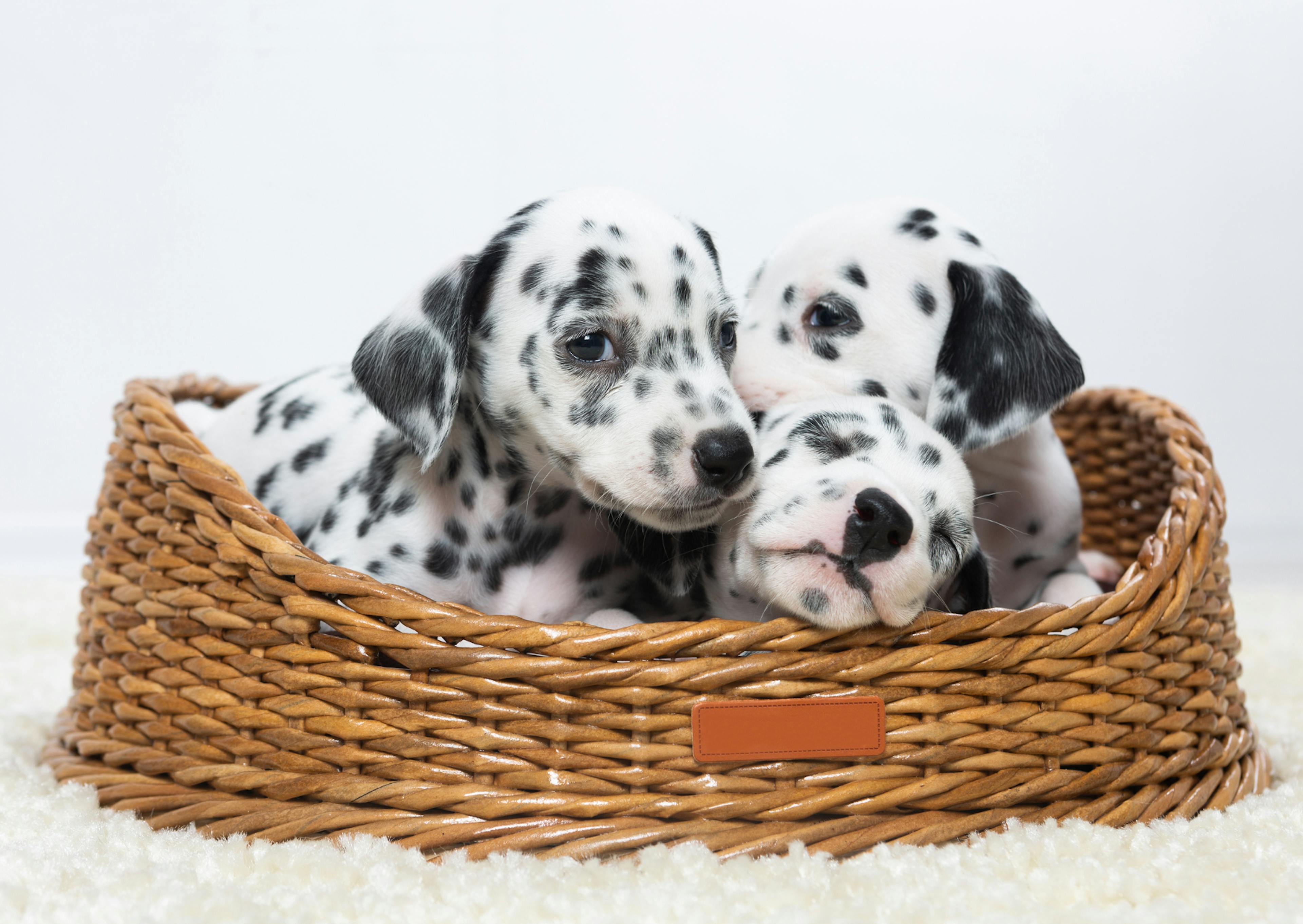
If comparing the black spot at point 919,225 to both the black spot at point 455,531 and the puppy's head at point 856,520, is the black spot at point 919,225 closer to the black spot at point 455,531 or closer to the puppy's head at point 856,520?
the puppy's head at point 856,520

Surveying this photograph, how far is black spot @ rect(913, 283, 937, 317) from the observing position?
2404 mm

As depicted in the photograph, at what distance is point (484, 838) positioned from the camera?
1.68 metres

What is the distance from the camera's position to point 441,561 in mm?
2193

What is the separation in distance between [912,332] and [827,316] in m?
A: 0.18

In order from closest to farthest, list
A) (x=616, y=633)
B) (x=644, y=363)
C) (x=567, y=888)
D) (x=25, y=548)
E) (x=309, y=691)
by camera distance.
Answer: (x=567, y=888) → (x=616, y=633) → (x=309, y=691) → (x=644, y=363) → (x=25, y=548)

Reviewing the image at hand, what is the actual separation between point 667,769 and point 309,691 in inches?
22.6

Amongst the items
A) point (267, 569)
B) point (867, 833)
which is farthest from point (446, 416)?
point (867, 833)

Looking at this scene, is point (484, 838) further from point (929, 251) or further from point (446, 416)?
point (929, 251)

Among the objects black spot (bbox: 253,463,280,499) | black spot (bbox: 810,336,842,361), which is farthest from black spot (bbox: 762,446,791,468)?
black spot (bbox: 253,463,280,499)

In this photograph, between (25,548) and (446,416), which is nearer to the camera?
(446,416)

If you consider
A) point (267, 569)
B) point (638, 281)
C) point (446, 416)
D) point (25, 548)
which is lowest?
point (25, 548)

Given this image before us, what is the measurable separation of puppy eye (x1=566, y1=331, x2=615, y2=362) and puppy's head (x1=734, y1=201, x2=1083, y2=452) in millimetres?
499

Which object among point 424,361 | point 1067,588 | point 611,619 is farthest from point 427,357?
point 1067,588

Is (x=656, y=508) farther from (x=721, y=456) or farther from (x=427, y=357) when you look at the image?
(x=427, y=357)
